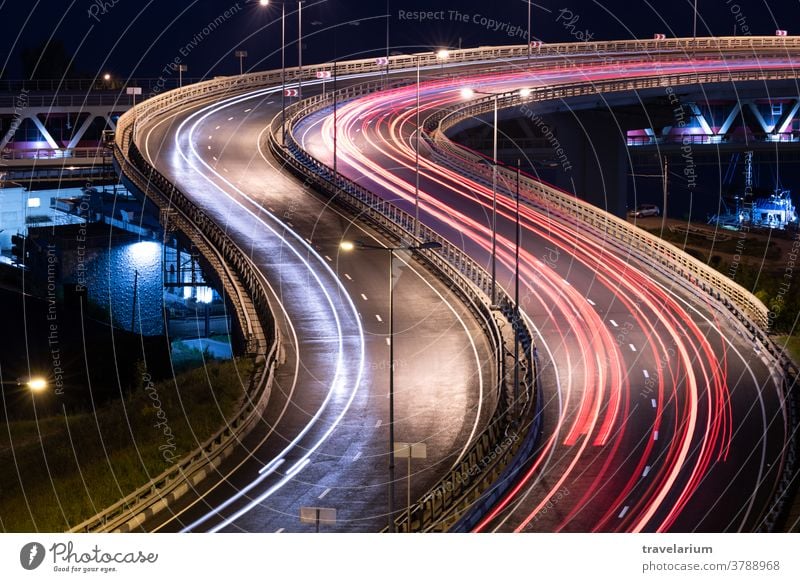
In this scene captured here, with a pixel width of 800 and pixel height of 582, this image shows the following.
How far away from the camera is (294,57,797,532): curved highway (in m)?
41.0

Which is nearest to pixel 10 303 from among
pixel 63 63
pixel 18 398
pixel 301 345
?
pixel 18 398

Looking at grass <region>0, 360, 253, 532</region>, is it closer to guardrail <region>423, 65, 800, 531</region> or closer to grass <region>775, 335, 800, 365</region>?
guardrail <region>423, 65, 800, 531</region>

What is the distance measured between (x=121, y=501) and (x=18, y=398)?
34.2 meters

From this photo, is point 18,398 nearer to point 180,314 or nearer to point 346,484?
point 180,314

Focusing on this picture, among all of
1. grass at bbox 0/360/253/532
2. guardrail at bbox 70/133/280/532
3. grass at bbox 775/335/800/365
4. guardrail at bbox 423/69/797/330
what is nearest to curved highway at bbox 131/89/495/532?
guardrail at bbox 70/133/280/532

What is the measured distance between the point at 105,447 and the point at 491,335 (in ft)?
58.6

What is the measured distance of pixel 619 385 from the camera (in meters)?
53.5

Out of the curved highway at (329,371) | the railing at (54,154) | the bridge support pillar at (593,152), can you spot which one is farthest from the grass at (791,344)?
the railing at (54,154)

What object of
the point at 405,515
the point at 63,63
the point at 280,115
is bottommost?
the point at 405,515

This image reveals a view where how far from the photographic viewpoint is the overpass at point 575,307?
4166cm

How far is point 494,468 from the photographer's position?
43.0 meters

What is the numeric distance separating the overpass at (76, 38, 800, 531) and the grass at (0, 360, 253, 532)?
549cm

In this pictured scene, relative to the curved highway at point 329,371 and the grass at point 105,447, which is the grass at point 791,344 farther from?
the grass at point 105,447

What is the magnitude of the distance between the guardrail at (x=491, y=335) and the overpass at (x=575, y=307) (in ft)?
0.55
